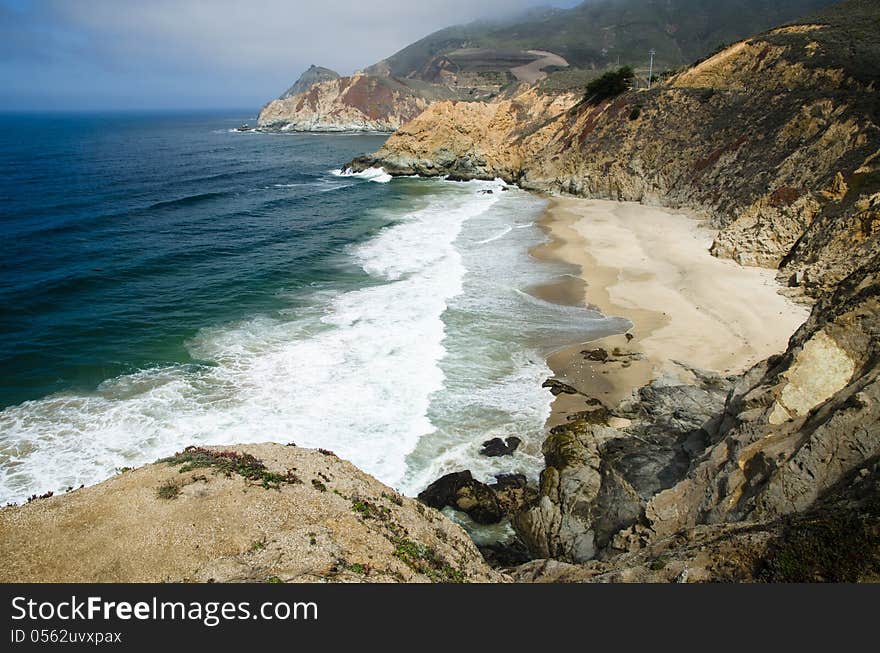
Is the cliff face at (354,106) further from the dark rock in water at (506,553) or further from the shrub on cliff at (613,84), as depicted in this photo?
the dark rock in water at (506,553)

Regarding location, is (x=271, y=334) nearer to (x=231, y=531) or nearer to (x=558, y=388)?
(x=558, y=388)

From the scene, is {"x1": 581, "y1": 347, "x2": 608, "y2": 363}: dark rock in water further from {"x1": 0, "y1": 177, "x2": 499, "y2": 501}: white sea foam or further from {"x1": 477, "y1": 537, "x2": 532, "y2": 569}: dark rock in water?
{"x1": 477, "y1": 537, "x2": 532, "y2": 569}: dark rock in water

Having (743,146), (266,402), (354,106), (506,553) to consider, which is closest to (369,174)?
(743,146)

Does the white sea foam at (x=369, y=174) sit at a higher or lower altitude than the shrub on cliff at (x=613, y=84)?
lower

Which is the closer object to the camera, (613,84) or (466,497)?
(466,497)

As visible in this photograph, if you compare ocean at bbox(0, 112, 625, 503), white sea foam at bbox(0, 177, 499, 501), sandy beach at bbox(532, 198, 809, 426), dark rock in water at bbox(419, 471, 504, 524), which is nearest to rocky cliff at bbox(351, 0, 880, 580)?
dark rock in water at bbox(419, 471, 504, 524)

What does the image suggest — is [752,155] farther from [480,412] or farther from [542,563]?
[542,563]

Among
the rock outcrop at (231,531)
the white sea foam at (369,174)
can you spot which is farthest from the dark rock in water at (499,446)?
the white sea foam at (369,174)
